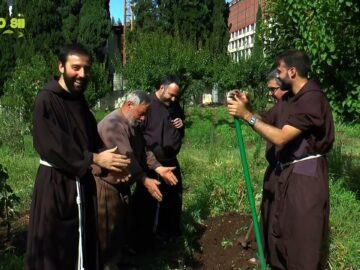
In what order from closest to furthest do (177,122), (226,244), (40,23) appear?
(226,244), (177,122), (40,23)

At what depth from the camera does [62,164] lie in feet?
11.1

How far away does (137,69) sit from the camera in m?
22.7

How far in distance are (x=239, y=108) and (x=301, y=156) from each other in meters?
0.66

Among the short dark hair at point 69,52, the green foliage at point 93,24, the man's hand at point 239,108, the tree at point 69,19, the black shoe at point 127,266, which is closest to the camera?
the short dark hair at point 69,52

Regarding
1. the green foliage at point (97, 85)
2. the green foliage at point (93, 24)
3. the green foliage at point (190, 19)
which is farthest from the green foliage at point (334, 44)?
the green foliage at point (190, 19)

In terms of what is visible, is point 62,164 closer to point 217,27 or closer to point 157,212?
point 157,212

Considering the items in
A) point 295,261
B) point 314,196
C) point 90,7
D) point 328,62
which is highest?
point 90,7

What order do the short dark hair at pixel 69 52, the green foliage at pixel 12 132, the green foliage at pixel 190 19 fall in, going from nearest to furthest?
the short dark hair at pixel 69 52, the green foliage at pixel 12 132, the green foliage at pixel 190 19

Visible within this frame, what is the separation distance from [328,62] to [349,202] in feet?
6.00

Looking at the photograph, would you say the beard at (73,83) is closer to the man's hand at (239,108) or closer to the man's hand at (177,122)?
the man's hand at (239,108)

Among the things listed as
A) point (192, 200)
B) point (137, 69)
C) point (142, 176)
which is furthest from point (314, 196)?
point (137, 69)

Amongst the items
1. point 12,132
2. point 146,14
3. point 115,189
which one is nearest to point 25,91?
point 12,132

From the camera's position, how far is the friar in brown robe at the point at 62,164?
337 centimetres

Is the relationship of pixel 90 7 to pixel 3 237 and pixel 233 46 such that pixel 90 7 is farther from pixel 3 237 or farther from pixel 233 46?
pixel 233 46
